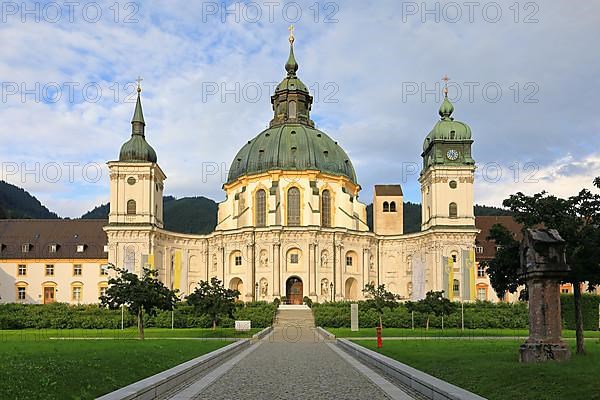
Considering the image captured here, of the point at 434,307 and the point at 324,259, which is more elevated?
the point at 324,259

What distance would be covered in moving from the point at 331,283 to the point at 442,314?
128 ft

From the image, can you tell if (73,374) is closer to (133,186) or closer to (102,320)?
(102,320)

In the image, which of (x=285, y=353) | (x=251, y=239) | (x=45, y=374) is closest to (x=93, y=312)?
(x=251, y=239)

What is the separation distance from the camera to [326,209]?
330 ft

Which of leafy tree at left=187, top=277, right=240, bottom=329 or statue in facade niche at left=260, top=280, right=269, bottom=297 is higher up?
statue in facade niche at left=260, top=280, right=269, bottom=297

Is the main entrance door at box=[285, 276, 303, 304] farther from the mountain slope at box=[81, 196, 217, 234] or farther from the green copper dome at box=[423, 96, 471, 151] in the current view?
the mountain slope at box=[81, 196, 217, 234]

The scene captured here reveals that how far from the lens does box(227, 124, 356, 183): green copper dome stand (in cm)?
10056

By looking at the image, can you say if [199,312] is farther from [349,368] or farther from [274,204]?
[274,204]

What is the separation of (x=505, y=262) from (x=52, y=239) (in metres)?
81.0

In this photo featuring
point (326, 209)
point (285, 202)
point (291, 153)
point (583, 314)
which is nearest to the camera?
point (583, 314)

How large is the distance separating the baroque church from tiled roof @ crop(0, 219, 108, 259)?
23.6 ft

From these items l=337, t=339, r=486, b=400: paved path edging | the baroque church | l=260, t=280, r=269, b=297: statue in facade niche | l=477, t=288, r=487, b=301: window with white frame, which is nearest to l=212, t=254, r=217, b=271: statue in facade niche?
the baroque church

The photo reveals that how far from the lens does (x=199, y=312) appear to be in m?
54.6

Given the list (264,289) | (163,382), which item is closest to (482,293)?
(264,289)
